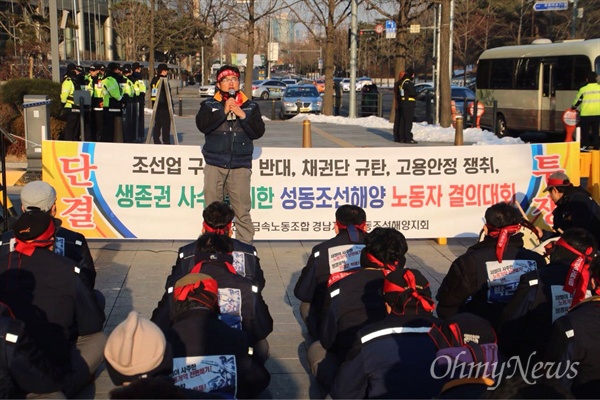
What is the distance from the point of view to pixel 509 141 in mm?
21094

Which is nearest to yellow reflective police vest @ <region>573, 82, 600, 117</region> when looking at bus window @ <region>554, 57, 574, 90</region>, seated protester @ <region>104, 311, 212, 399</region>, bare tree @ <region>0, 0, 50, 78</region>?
bus window @ <region>554, 57, 574, 90</region>

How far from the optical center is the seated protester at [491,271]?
5.48 metres

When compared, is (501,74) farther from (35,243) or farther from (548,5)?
(35,243)

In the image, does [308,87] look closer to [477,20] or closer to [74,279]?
[477,20]

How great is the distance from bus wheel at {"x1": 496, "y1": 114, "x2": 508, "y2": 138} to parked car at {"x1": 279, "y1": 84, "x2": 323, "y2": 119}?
32.4ft

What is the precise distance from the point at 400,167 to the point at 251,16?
24.8 meters

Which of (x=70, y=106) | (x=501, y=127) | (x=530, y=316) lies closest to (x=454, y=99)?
(x=501, y=127)

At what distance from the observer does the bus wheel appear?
26.5 m

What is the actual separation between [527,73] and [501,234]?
68.9 feet

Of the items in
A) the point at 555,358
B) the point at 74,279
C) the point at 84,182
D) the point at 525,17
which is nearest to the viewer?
the point at 555,358

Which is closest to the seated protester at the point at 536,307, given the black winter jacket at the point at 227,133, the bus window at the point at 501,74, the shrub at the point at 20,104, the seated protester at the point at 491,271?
the seated protester at the point at 491,271

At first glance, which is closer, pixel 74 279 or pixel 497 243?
pixel 74 279

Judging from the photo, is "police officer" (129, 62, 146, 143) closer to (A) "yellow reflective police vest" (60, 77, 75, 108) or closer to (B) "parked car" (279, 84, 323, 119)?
(A) "yellow reflective police vest" (60, 77, 75, 108)

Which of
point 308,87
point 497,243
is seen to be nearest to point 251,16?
point 308,87
